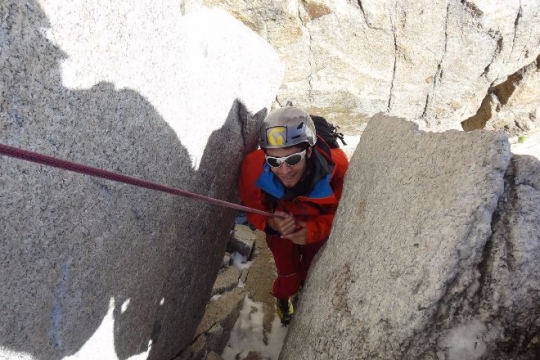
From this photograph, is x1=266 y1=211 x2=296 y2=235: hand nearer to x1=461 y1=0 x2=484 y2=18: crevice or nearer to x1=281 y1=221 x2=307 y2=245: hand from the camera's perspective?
x1=281 y1=221 x2=307 y2=245: hand

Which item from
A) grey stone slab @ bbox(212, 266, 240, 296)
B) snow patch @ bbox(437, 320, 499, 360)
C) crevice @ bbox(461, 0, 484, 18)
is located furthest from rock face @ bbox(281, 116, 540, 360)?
crevice @ bbox(461, 0, 484, 18)

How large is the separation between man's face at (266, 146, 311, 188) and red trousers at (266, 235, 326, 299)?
75 centimetres

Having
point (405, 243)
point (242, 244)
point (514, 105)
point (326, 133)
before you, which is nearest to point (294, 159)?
point (326, 133)

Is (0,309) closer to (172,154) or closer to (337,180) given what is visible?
(172,154)

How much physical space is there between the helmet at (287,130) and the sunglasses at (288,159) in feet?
0.25

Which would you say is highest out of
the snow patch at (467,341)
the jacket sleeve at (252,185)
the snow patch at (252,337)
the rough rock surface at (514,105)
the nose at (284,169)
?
the rough rock surface at (514,105)

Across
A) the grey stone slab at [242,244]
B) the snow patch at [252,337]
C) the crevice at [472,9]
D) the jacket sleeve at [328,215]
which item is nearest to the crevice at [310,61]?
the crevice at [472,9]

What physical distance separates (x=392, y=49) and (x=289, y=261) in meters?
4.55

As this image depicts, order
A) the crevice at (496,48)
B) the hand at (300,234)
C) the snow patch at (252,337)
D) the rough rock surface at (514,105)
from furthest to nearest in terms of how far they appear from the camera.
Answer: the rough rock surface at (514,105) < the crevice at (496,48) < the snow patch at (252,337) < the hand at (300,234)

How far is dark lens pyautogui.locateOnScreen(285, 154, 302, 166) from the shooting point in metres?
2.61

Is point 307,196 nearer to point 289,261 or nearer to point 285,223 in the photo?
point 285,223

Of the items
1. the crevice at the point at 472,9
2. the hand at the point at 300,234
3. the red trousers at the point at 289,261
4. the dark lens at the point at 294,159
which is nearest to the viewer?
the dark lens at the point at 294,159

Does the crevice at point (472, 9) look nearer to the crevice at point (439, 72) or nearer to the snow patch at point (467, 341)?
the crevice at point (439, 72)

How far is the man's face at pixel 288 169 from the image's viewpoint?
2.65 metres
